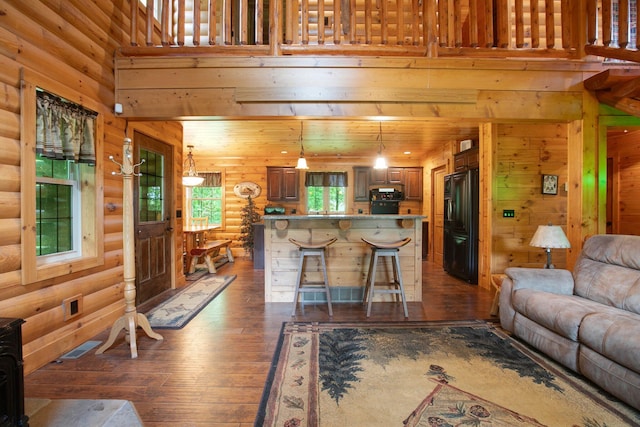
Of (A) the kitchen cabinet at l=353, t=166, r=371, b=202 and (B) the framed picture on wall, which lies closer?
(B) the framed picture on wall

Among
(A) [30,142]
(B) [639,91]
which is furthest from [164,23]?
(B) [639,91]

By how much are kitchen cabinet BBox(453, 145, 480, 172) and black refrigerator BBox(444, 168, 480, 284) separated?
0.55 feet

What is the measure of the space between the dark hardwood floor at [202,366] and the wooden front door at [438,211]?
8.70 ft

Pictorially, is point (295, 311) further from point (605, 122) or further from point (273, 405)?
point (605, 122)

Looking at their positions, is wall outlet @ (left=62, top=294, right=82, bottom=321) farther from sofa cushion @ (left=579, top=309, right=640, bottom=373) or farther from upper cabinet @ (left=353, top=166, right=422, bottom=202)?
upper cabinet @ (left=353, top=166, right=422, bottom=202)

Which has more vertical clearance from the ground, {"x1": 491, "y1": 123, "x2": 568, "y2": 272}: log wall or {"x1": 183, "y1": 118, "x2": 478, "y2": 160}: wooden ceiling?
{"x1": 183, "y1": 118, "x2": 478, "y2": 160}: wooden ceiling

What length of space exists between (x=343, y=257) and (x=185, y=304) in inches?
78.8

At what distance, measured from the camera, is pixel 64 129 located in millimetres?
2303

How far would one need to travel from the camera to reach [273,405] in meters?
1.68

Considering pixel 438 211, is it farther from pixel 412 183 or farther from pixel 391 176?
pixel 391 176

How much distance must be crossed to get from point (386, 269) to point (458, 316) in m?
0.92

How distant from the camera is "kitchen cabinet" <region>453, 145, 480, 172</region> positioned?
4.48 meters

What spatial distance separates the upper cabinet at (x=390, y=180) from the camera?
7102 millimetres

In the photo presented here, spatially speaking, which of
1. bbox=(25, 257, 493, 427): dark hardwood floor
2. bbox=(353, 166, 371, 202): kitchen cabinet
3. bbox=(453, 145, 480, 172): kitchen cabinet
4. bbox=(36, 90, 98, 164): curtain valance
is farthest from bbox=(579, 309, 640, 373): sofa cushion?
bbox=(353, 166, 371, 202): kitchen cabinet
